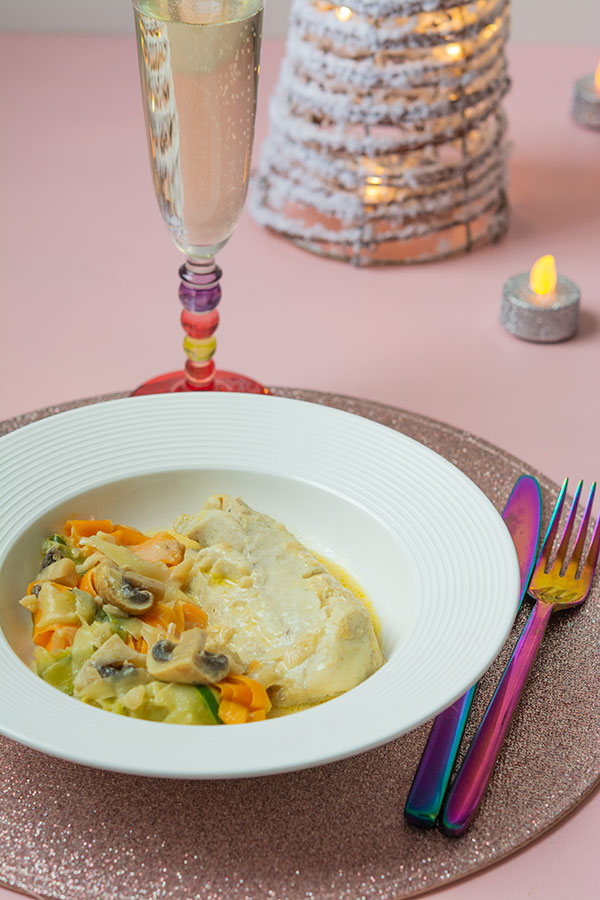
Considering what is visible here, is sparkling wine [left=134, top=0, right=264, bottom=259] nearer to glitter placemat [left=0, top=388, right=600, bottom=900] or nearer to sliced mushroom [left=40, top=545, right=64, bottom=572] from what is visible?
sliced mushroom [left=40, top=545, right=64, bottom=572]

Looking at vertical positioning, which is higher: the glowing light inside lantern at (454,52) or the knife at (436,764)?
the glowing light inside lantern at (454,52)

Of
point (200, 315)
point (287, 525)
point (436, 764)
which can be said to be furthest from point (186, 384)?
point (436, 764)

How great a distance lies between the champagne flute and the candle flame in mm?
529

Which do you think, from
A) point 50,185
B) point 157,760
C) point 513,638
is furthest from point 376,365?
point 157,760

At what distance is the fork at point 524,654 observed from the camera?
2.96 feet

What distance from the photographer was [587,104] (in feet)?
7.82

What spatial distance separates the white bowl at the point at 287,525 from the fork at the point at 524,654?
10 cm

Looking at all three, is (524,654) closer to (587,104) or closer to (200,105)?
(200,105)

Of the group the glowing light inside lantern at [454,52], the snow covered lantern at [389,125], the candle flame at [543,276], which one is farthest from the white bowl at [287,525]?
the glowing light inside lantern at [454,52]

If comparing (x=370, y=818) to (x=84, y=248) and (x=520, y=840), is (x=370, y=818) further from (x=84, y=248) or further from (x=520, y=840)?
(x=84, y=248)

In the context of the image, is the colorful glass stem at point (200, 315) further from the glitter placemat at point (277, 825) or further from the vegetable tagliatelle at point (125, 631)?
the glitter placemat at point (277, 825)

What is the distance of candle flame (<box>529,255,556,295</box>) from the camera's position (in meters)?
1.65

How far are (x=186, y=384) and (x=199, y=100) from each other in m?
0.39

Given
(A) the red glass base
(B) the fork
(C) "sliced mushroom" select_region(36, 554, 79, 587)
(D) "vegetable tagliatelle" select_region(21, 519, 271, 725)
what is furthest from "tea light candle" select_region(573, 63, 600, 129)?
(C) "sliced mushroom" select_region(36, 554, 79, 587)
